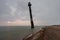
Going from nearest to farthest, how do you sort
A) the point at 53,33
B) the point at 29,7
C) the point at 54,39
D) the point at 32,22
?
the point at 54,39 < the point at 53,33 < the point at 29,7 < the point at 32,22

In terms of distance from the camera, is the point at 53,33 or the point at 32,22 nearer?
the point at 53,33

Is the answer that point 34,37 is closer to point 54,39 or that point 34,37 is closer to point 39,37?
point 39,37

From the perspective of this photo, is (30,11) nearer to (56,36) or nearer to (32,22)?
(32,22)

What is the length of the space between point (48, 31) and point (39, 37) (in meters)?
1.04

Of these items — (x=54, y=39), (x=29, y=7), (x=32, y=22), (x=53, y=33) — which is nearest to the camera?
(x=54, y=39)

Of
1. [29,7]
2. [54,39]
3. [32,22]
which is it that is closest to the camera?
[54,39]

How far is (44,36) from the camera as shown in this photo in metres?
11.9

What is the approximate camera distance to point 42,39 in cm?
1162

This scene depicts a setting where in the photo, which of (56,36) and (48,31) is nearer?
(56,36)

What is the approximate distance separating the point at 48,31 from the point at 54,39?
147cm

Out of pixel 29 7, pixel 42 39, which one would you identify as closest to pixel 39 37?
pixel 42 39

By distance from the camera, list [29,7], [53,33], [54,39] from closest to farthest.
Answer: [54,39] → [53,33] → [29,7]

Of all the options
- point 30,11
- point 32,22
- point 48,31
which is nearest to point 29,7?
point 30,11

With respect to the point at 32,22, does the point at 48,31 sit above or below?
above
